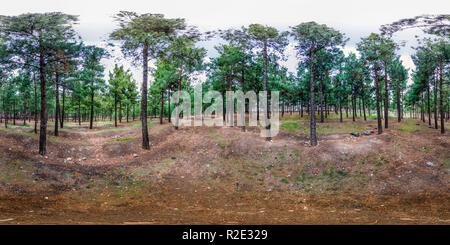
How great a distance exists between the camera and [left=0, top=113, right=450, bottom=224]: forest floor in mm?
10107

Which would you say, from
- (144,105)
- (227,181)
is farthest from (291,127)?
(144,105)

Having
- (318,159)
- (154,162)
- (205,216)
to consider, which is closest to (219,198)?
(205,216)

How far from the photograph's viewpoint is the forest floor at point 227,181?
33.2 ft

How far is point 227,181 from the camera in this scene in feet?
53.1

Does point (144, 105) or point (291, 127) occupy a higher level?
point (144, 105)

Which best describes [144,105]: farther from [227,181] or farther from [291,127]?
[291,127]

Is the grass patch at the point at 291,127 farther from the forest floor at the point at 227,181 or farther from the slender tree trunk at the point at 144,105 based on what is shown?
the slender tree trunk at the point at 144,105

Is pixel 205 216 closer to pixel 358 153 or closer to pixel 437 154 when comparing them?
pixel 358 153

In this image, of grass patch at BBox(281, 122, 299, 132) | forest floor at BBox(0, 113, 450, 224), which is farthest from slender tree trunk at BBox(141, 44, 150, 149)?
grass patch at BBox(281, 122, 299, 132)

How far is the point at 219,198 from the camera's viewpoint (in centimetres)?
1347

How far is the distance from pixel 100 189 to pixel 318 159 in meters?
15.6

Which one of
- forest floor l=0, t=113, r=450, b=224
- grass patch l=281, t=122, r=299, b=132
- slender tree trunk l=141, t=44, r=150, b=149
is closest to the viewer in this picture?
forest floor l=0, t=113, r=450, b=224

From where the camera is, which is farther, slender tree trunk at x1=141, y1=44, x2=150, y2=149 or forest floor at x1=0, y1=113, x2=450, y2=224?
slender tree trunk at x1=141, y1=44, x2=150, y2=149

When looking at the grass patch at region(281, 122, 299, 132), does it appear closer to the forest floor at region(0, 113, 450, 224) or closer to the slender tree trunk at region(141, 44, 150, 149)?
the forest floor at region(0, 113, 450, 224)
